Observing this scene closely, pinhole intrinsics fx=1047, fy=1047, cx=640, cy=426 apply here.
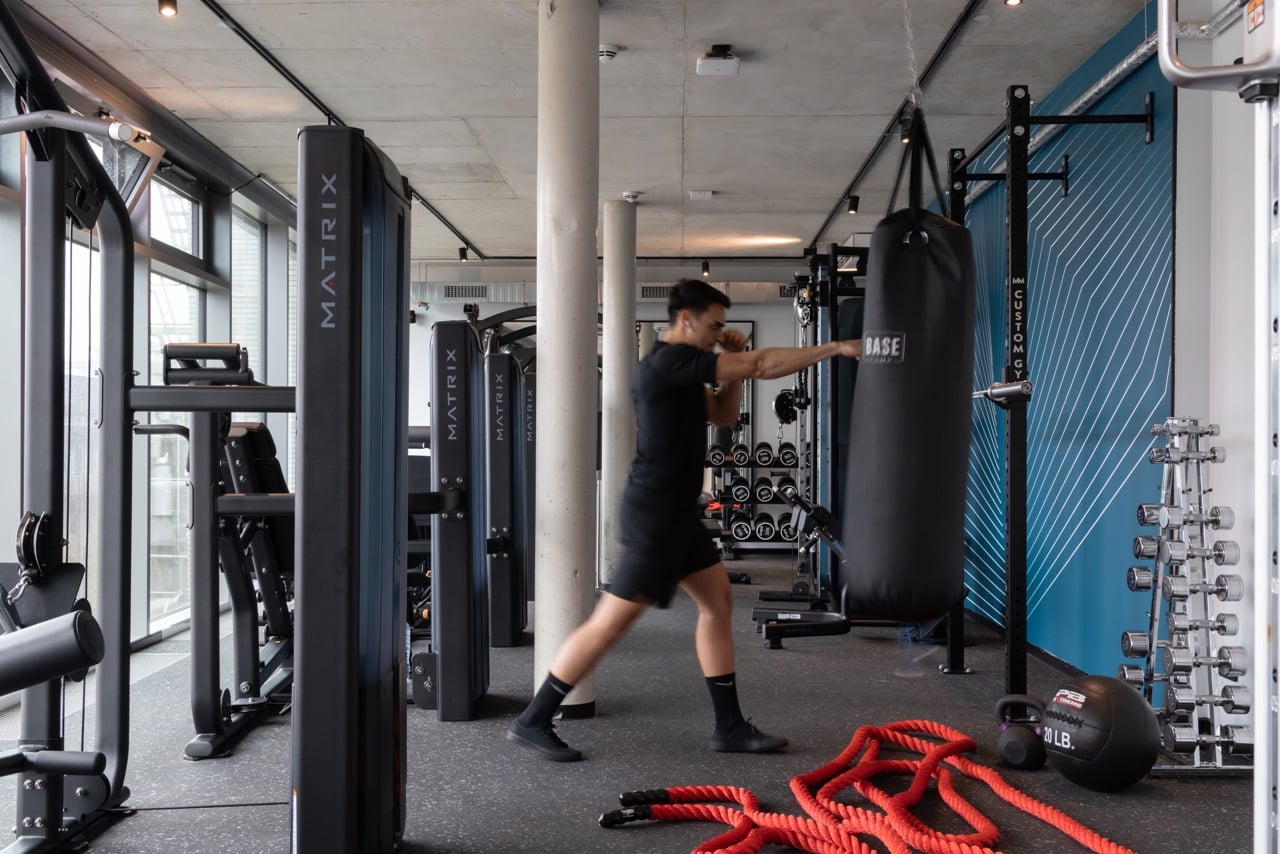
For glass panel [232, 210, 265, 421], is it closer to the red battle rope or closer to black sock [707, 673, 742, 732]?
black sock [707, 673, 742, 732]

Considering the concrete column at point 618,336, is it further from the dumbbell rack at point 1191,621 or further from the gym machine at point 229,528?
the dumbbell rack at point 1191,621

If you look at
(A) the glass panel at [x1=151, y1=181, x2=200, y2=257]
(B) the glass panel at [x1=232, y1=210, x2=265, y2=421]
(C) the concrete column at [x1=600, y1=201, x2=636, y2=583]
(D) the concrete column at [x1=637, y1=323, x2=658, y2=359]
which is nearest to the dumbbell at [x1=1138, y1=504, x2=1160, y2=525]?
(C) the concrete column at [x1=600, y1=201, x2=636, y2=583]

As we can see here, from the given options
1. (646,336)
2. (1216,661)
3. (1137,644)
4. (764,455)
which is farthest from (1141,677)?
(646,336)

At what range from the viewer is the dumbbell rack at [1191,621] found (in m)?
3.55

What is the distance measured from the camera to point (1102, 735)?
3203 mm

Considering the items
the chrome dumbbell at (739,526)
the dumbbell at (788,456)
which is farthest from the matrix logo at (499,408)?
the dumbbell at (788,456)

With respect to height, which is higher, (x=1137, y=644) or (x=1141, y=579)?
(x=1141, y=579)

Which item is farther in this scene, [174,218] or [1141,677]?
[174,218]

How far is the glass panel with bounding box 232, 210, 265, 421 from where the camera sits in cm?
812

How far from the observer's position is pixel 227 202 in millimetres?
7582

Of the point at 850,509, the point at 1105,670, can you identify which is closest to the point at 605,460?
the point at 1105,670

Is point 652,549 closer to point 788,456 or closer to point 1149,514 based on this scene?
point 1149,514

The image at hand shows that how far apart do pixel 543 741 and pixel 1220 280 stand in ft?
10.0

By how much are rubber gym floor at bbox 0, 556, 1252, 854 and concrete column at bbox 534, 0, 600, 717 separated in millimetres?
504
